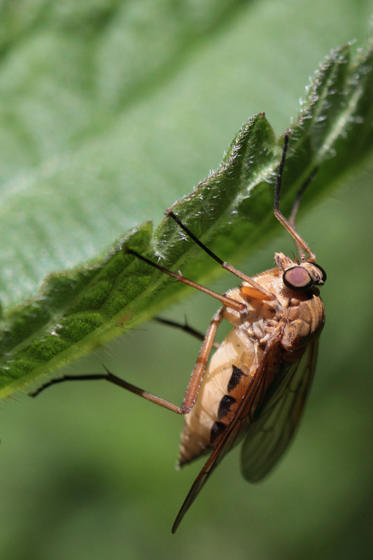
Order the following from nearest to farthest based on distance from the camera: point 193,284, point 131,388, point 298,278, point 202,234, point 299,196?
point 202,234
point 193,284
point 298,278
point 299,196
point 131,388

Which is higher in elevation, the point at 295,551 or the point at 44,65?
the point at 44,65

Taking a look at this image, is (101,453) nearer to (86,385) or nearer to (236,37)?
(86,385)

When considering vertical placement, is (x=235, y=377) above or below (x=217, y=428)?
above

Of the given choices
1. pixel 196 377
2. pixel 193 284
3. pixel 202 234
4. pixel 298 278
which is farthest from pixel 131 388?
pixel 202 234

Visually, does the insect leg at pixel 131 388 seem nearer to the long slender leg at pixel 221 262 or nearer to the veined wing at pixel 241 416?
the veined wing at pixel 241 416

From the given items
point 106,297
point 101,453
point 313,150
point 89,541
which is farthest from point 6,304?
point 89,541

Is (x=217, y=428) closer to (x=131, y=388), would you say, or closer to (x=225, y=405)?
(x=225, y=405)
